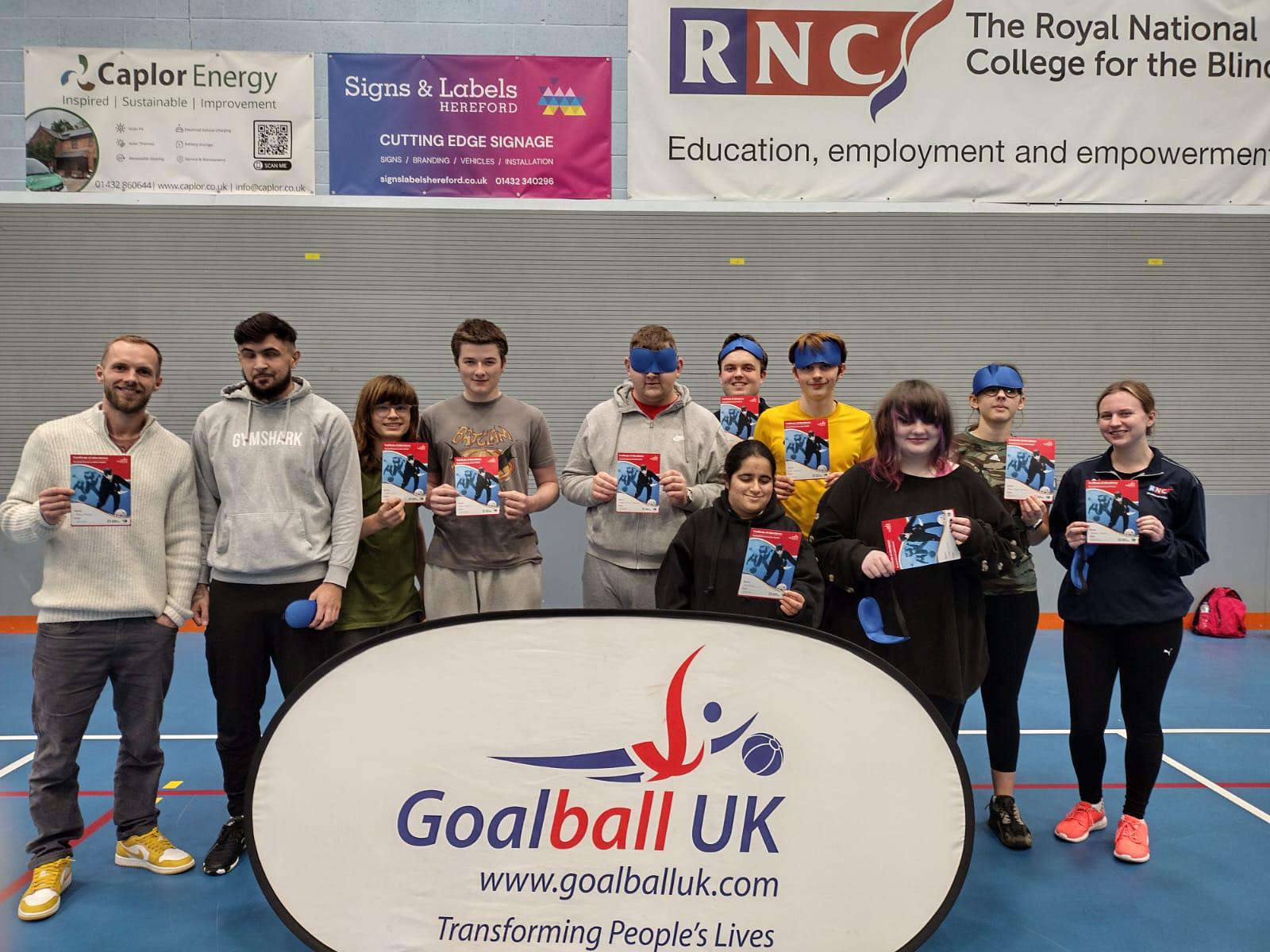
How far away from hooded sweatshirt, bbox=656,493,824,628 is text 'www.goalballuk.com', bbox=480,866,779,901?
96 cm

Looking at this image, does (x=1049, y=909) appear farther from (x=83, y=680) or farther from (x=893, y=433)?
(x=83, y=680)

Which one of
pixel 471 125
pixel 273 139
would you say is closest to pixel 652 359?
pixel 471 125

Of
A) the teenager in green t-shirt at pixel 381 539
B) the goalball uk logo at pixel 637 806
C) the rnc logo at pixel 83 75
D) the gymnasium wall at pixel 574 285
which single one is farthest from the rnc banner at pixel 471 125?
the goalball uk logo at pixel 637 806

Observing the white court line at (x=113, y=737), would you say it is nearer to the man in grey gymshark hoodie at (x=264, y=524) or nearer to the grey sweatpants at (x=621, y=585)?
the man in grey gymshark hoodie at (x=264, y=524)

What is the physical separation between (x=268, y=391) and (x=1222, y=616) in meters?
6.93

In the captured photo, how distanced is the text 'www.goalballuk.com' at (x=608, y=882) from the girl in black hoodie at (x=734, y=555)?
1007 mm

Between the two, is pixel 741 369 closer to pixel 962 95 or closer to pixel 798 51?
pixel 798 51

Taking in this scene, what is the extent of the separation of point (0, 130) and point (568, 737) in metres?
7.35

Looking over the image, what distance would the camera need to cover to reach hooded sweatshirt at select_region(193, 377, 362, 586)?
278 centimetres

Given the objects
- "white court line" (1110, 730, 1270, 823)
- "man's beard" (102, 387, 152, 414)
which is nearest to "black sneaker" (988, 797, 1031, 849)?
"white court line" (1110, 730, 1270, 823)

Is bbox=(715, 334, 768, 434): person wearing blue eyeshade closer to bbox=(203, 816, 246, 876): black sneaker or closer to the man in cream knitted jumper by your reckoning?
the man in cream knitted jumper

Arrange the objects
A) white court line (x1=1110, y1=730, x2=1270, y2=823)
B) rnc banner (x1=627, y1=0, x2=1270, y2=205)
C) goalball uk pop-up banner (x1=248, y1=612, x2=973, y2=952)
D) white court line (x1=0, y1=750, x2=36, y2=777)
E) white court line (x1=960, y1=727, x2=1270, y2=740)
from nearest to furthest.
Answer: goalball uk pop-up banner (x1=248, y1=612, x2=973, y2=952) < white court line (x1=1110, y1=730, x2=1270, y2=823) < white court line (x1=0, y1=750, x2=36, y2=777) < white court line (x1=960, y1=727, x2=1270, y2=740) < rnc banner (x1=627, y1=0, x2=1270, y2=205)

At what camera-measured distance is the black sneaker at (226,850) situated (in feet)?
9.32

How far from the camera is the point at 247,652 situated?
9.36ft
